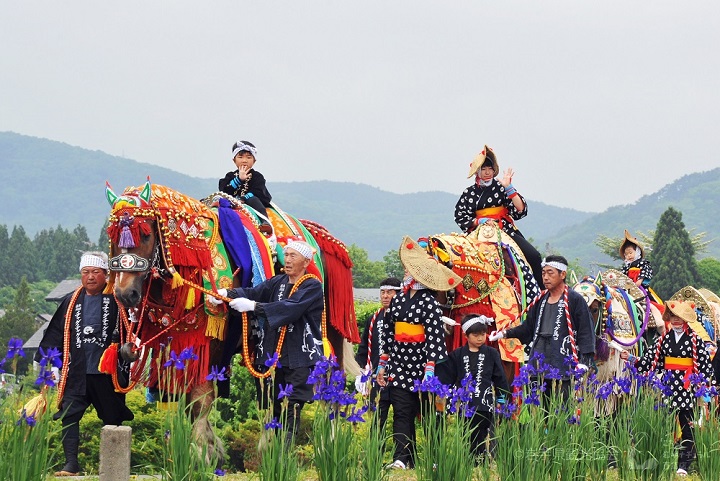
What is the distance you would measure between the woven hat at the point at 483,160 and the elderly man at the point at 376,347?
1.54 metres

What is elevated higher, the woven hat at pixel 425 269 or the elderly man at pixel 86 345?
the woven hat at pixel 425 269

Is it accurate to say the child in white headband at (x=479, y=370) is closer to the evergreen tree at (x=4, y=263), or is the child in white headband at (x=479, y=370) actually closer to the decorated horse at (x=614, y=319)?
the decorated horse at (x=614, y=319)

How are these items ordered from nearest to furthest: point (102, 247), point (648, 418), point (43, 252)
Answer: point (648, 418) → point (102, 247) → point (43, 252)

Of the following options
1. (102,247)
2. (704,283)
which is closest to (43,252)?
(102,247)

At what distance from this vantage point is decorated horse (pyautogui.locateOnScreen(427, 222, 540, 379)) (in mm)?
10617

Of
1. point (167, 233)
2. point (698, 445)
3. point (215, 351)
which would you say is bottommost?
point (698, 445)

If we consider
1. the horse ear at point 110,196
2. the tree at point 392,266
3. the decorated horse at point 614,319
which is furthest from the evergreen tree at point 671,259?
the horse ear at point 110,196

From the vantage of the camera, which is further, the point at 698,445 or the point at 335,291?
the point at 335,291

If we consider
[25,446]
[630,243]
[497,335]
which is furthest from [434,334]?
[630,243]

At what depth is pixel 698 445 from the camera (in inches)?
316

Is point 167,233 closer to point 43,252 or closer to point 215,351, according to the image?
point 215,351

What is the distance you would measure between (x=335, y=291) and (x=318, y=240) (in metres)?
0.50

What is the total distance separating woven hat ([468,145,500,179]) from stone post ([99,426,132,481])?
606cm

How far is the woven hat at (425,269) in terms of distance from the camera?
389 inches
